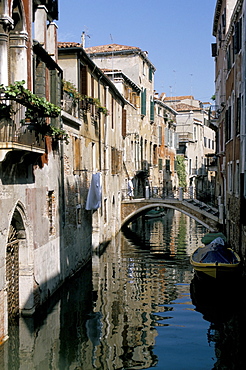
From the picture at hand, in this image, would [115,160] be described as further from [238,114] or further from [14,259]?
[14,259]

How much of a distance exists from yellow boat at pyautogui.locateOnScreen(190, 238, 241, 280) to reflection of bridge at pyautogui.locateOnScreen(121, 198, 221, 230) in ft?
25.1

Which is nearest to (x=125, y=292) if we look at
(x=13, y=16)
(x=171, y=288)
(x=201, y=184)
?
(x=171, y=288)

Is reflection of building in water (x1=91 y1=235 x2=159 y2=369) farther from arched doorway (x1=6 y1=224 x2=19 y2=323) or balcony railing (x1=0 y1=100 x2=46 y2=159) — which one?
balcony railing (x1=0 y1=100 x2=46 y2=159)

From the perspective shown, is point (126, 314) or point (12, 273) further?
point (126, 314)

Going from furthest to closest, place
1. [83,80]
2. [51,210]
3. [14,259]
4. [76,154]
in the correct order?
[83,80] < [76,154] < [51,210] < [14,259]

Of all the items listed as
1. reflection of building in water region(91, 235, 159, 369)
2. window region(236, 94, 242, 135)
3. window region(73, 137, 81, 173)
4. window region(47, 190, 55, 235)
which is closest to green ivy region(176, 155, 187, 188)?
reflection of building in water region(91, 235, 159, 369)

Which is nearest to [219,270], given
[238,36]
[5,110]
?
[5,110]

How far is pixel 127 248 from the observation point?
68.2ft

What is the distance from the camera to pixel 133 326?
9898mm

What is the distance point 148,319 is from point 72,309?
1.79 m

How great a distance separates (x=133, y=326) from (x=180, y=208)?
13.7 metres

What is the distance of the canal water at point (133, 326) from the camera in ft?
26.3

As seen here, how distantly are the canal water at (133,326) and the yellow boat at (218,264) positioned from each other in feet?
1.68

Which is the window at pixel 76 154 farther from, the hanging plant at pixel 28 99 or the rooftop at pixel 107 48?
the rooftop at pixel 107 48
